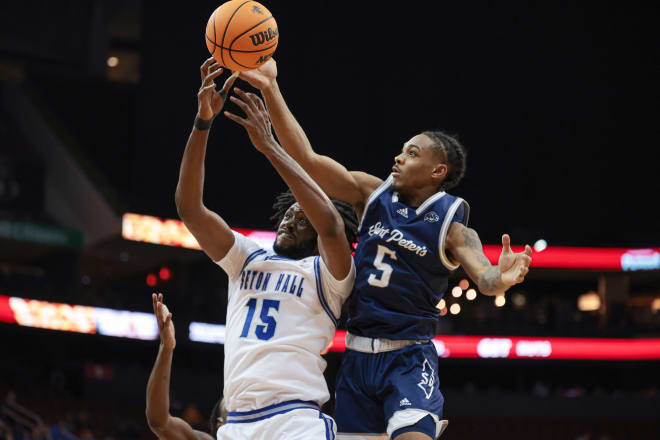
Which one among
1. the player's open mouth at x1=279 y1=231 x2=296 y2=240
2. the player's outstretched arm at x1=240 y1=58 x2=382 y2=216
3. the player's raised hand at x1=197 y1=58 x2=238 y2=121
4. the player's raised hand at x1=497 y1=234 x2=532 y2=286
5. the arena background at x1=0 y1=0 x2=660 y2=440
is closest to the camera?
the player's raised hand at x1=497 y1=234 x2=532 y2=286

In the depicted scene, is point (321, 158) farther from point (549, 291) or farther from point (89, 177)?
point (549, 291)

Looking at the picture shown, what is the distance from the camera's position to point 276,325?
173 inches

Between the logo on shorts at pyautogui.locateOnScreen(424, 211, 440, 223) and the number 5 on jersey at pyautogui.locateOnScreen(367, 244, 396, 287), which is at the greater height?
the logo on shorts at pyautogui.locateOnScreen(424, 211, 440, 223)

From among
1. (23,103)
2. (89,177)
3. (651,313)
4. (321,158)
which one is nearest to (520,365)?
(651,313)

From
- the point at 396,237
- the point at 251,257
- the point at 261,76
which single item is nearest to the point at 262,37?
the point at 261,76

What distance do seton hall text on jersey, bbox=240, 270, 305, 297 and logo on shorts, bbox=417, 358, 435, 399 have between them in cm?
75

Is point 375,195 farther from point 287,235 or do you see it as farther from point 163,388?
point 163,388

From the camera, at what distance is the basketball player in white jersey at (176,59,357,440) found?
426 centimetres

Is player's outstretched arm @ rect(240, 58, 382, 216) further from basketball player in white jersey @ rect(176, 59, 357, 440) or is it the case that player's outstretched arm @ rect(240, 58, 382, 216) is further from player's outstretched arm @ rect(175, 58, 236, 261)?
A: player's outstretched arm @ rect(175, 58, 236, 261)

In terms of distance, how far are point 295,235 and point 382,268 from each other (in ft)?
1.60

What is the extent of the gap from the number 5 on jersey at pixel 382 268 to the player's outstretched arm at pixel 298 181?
0.33m

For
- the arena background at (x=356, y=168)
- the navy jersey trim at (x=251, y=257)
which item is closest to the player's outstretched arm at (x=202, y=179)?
the navy jersey trim at (x=251, y=257)

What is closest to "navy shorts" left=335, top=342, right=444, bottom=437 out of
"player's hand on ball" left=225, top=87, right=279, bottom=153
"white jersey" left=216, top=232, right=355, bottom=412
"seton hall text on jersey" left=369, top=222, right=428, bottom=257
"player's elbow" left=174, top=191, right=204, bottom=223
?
"white jersey" left=216, top=232, right=355, bottom=412

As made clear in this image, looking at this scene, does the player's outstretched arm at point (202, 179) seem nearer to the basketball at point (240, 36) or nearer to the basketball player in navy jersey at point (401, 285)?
the basketball at point (240, 36)
